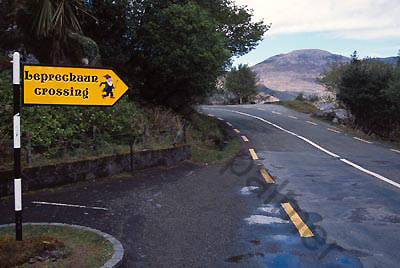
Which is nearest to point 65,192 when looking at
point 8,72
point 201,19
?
point 8,72

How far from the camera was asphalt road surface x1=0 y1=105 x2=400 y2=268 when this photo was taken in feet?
16.5

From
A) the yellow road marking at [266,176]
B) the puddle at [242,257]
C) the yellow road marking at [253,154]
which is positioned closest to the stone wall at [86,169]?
the yellow road marking at [266,176]

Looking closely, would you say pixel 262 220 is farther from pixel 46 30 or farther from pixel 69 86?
pixel 46 30

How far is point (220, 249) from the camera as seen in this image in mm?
5203

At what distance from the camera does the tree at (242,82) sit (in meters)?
47.0

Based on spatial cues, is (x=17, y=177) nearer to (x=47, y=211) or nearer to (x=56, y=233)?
(x=56, y=233)

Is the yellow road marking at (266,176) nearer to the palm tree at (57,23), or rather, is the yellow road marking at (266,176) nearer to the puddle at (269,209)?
the puddle at (269,209)

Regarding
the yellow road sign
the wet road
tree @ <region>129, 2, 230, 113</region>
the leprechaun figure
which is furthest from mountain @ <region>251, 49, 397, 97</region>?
the yellow road sign

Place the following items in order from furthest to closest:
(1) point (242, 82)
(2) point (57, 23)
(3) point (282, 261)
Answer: (1) point (242, 82) < (2) point (57, 23) < (3) point (282, 261)

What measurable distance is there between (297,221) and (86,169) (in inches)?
182

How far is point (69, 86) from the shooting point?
603cm

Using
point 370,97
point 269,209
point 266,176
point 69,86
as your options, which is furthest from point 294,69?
point 69,86

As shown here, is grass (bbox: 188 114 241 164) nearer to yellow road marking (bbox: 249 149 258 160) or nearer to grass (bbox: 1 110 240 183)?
grass (bbox: 1 110 240 183)

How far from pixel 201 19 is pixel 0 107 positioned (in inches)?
357
